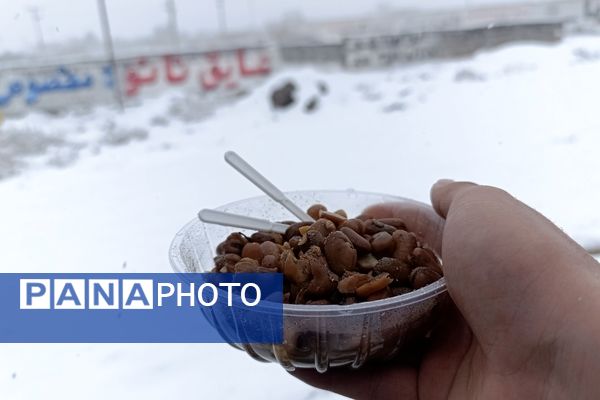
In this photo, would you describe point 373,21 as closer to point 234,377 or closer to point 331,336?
point 234,377

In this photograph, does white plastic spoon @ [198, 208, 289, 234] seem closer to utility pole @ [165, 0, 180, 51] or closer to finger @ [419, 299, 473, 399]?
finger @ [419, 299, 473, 399]

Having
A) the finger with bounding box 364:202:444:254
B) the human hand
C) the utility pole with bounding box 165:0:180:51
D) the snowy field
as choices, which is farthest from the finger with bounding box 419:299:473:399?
the utility pole with bounding box 165:0:180:51

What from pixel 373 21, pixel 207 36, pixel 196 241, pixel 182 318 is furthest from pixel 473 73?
pixel 196 241

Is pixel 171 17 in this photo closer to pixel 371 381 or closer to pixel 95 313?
pixel 95 313

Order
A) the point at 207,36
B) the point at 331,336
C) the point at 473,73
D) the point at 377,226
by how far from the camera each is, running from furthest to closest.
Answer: the point at 207,36 → the point at 473,73 → the point at 377,226 → the point at 331,336

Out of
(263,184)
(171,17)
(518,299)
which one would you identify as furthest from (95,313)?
(171,17)

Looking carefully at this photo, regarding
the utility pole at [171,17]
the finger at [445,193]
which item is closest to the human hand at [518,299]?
the finger at [445,193]
